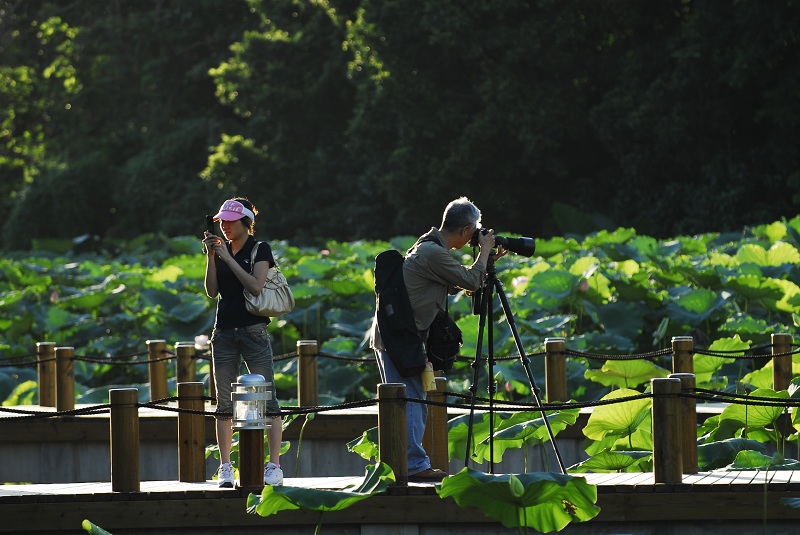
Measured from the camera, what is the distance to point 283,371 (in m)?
11.0

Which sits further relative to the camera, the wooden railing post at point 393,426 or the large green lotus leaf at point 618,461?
the large green lotus leaf at point 618,461

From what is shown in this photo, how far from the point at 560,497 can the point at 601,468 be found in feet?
6.41

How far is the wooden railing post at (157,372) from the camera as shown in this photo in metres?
9.85

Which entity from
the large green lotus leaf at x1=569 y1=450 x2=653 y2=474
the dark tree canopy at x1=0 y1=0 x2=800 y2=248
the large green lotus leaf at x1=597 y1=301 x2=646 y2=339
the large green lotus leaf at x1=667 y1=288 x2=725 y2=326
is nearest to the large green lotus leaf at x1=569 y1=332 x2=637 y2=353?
the large green lotus leaf at x1=597 y1=301 x2=646 y2=339

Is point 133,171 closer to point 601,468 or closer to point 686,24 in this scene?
point 686,24

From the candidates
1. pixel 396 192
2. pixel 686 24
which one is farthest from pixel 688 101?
pixel 396 192

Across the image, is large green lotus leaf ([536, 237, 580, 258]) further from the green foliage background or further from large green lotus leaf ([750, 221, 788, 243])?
large green lotus leaf ([750, 221, 788, 243])

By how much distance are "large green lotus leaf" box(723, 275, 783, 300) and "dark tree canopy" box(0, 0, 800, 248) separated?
489 inches

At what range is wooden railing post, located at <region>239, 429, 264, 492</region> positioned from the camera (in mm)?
5910

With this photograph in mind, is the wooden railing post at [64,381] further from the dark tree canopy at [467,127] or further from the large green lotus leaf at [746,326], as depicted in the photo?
the dark tree canopy at [467,127]

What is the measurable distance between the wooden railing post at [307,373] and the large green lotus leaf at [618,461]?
→ 291cm

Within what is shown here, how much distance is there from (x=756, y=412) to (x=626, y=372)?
4.31 ft

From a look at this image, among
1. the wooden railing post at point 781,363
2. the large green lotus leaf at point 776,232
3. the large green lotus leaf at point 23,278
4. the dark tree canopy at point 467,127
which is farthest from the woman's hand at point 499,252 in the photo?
the dark tree canopy at point 467,127

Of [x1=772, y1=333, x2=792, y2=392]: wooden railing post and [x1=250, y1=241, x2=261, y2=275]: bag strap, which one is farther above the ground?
[x1=250, y1=241, x2=261, y2=275]: bag strap
